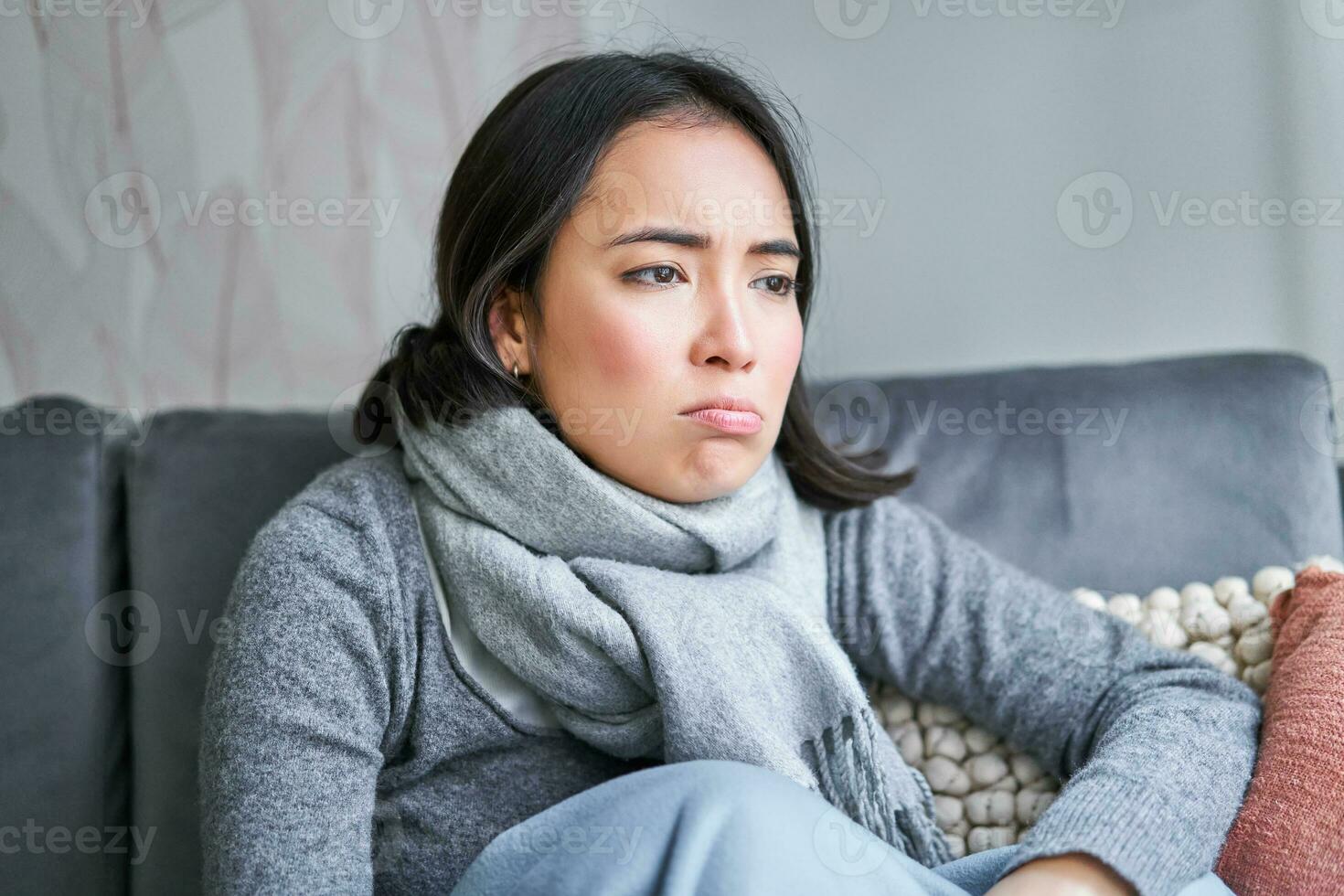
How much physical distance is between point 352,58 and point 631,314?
3.75 feet

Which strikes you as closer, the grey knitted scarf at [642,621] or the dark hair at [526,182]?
the grey knitted scarf at [642,621]

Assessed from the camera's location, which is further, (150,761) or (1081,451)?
(1081,451)

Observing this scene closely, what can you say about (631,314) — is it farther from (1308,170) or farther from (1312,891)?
(1308,170)

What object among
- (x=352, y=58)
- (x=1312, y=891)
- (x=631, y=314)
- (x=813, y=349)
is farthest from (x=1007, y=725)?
(x=352, y=58)

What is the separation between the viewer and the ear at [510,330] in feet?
3.63

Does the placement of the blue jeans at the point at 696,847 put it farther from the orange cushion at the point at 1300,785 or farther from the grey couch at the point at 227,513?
the grey couch at the point at 227,513

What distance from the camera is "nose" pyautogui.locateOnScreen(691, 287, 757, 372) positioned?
1015 mm

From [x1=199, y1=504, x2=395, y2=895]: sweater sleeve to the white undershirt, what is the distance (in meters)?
0.06

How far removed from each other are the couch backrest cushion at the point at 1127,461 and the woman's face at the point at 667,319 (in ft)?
1.25

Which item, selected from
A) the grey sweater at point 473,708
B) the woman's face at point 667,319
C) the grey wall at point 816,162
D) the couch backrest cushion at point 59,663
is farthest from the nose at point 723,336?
the grey wall at point 816,162

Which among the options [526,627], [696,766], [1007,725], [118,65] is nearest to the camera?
[696,766]

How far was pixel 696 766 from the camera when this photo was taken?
0.80 metres

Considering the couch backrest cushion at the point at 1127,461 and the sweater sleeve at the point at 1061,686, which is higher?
the couch backrest cushion at the point at 1127,461

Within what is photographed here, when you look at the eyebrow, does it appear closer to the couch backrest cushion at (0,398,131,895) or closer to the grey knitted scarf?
the grey knitted scarf
